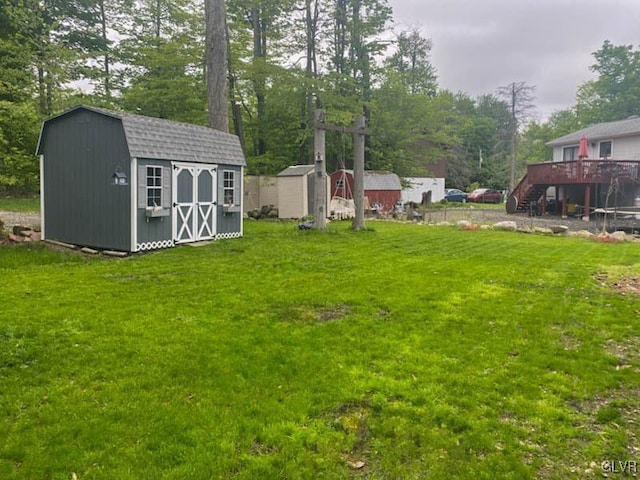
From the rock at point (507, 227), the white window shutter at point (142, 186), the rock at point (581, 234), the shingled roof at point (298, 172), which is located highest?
the shingled roof at point (298, 172)

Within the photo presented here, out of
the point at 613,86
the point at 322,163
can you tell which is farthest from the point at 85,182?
the point at 613,86

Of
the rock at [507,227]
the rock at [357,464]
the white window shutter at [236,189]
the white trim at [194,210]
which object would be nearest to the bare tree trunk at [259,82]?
the white window shutter at [236,189]

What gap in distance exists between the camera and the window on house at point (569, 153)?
29.0 metres

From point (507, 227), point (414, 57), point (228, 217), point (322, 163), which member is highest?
point (414, 57)

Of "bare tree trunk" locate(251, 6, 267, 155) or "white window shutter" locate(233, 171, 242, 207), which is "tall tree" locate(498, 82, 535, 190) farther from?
"white window shutter" locate(233, 171, 242, 207)

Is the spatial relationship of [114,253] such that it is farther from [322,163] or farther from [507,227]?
[507,227]

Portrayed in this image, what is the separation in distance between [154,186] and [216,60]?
5.80 metres

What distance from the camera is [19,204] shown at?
62.6 feet

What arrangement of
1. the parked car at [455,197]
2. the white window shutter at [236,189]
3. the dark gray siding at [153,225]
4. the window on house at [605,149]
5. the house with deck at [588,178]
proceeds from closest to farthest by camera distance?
the dark gray siding at [153,225]
the white window shutter at [236,189]
the house with deck at [588,178]
the window on house at [605,149]
the parked car at [455,197]

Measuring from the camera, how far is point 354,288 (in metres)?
6.60

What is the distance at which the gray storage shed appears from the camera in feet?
30.9

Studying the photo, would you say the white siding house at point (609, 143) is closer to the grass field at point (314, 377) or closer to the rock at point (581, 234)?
the rock at point (581, 234)

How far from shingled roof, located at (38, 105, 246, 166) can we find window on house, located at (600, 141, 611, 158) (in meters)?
24.3

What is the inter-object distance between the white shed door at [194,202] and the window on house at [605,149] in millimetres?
25415
